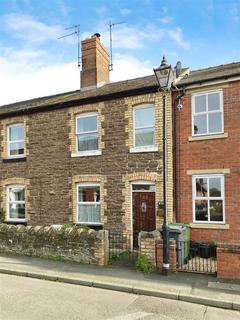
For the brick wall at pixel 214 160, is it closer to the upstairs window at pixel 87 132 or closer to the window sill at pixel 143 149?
the window sill at pixel 143 149

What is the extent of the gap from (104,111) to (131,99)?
4.12ft

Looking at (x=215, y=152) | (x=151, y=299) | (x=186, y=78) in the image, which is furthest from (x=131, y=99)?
(x=151, y=299)

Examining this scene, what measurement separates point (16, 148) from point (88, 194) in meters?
4.48

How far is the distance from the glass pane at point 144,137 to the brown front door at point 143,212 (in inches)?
73.1

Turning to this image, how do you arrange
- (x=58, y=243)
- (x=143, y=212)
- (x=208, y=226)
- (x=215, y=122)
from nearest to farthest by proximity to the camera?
(x=58, y=243) < (x=208, y=226) < (x=215, y=122) < (x=143, y=212)

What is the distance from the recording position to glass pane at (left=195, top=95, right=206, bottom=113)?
39.0ft

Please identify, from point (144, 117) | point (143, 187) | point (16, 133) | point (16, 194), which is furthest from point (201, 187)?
point (16, 133)

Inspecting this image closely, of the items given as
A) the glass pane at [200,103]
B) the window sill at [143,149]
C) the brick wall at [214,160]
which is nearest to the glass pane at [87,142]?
the window sill at [143,149]

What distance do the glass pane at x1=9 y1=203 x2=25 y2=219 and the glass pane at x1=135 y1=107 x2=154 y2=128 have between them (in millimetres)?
6562

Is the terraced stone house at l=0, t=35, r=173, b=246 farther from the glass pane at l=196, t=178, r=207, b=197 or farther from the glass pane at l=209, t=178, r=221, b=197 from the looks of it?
the glass pane at l=209, t=178, r=221, b=197

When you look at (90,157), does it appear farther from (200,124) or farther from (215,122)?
(215,122)

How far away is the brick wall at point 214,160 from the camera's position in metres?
11.1

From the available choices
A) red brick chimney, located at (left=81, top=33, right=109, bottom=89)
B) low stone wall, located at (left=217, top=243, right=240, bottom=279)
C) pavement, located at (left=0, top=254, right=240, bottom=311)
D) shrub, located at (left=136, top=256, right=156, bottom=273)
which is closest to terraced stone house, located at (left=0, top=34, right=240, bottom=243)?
red brick chimney, located at (left=81, top=33, right=109, bottom=89)

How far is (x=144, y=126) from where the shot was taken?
12.7m
